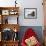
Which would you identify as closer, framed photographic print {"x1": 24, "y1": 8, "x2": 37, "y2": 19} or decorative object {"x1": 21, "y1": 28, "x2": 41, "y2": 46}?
decorative object {"x1": 21, "y1": 28, "x2": 41, "y2": 46}

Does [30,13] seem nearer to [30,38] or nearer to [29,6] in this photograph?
[29,6]

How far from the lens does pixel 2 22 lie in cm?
590

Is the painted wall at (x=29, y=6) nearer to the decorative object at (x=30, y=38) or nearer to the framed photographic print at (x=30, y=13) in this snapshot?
the framed photographic print at (x=30, y=13)

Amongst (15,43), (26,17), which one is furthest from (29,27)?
(15,43)

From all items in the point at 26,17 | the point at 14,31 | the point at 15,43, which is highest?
the point at 26,17

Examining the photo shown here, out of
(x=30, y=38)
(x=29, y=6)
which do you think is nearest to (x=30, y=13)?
(x=29, y=6)

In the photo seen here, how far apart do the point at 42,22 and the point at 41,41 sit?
2.33ft

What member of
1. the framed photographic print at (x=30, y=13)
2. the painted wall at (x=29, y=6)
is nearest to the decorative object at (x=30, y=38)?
the painted wall at (x=29, y=6)

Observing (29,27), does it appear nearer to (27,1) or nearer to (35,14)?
(35,14)

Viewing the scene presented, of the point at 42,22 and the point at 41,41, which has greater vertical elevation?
the point at 42,22

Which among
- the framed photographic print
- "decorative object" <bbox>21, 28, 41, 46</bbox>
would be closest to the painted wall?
the framed photographic print

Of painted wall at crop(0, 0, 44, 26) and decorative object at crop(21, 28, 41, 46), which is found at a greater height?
painted wall at crop(0, 0, 44, 26)

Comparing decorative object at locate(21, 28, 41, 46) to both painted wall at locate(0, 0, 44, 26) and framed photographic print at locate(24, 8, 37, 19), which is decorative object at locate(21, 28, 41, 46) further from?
framed photographic print at locate(24, 8, 37, 19)

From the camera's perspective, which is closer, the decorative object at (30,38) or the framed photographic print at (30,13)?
the decorative object at (30,38)
